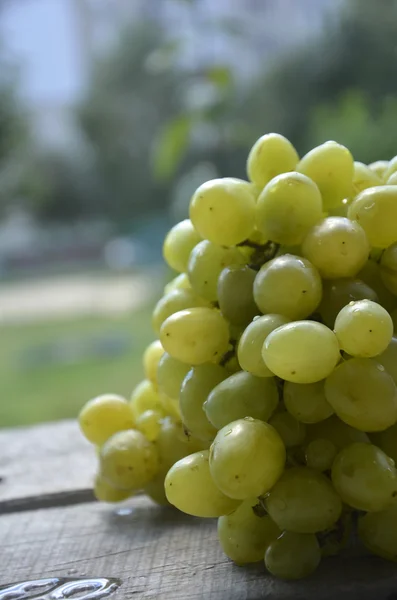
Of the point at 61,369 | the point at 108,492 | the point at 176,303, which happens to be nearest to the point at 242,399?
the point at 176,303

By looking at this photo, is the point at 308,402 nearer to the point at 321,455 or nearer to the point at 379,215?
the point at 321,455

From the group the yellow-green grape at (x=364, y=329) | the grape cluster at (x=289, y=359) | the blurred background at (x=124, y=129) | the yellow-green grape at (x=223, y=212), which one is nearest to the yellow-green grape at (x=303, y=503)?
the grape cluster at (x=289, y=359)

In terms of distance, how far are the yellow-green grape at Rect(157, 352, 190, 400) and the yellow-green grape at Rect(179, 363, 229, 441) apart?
0.03m

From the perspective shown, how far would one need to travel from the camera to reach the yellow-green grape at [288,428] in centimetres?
53

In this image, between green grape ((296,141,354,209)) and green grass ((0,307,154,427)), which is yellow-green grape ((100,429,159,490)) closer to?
green grape ((296,141,354,209))

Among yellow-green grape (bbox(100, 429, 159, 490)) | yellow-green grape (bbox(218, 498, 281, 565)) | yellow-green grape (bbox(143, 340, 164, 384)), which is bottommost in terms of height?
yellow-green grape (bbox(218, 498, 281, 565))

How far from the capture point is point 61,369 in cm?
288

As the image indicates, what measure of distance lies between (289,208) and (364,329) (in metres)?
0.13

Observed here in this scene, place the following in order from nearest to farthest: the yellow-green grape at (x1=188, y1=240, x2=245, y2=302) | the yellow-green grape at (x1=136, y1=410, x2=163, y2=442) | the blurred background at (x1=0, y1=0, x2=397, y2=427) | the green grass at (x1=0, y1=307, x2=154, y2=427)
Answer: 1. the yellow-green grape at (x1=188, y1=240, x2=245, y2=302)
2. the yellow-green grape at (x1=136, y1=410, x2=163, y2=442)
3. the blurred background at (x1=0, y1=0, x2=397, y2=427)
4. the green grass at (x1=0, y1=307, x2=154, y2=427)

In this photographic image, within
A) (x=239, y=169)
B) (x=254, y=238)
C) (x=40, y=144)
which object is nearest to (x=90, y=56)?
(x=40, y=144)

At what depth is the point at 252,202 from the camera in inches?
23.0

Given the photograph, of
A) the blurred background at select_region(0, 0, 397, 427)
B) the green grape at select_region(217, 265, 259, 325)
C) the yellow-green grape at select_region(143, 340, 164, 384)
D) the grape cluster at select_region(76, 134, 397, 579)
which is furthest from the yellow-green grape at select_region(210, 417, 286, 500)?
the blurred background at select_region(0, 0, 397, 427)

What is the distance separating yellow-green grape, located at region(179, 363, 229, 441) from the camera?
0.56 meters

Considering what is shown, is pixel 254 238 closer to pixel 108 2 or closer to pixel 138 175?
pixel 138 175
